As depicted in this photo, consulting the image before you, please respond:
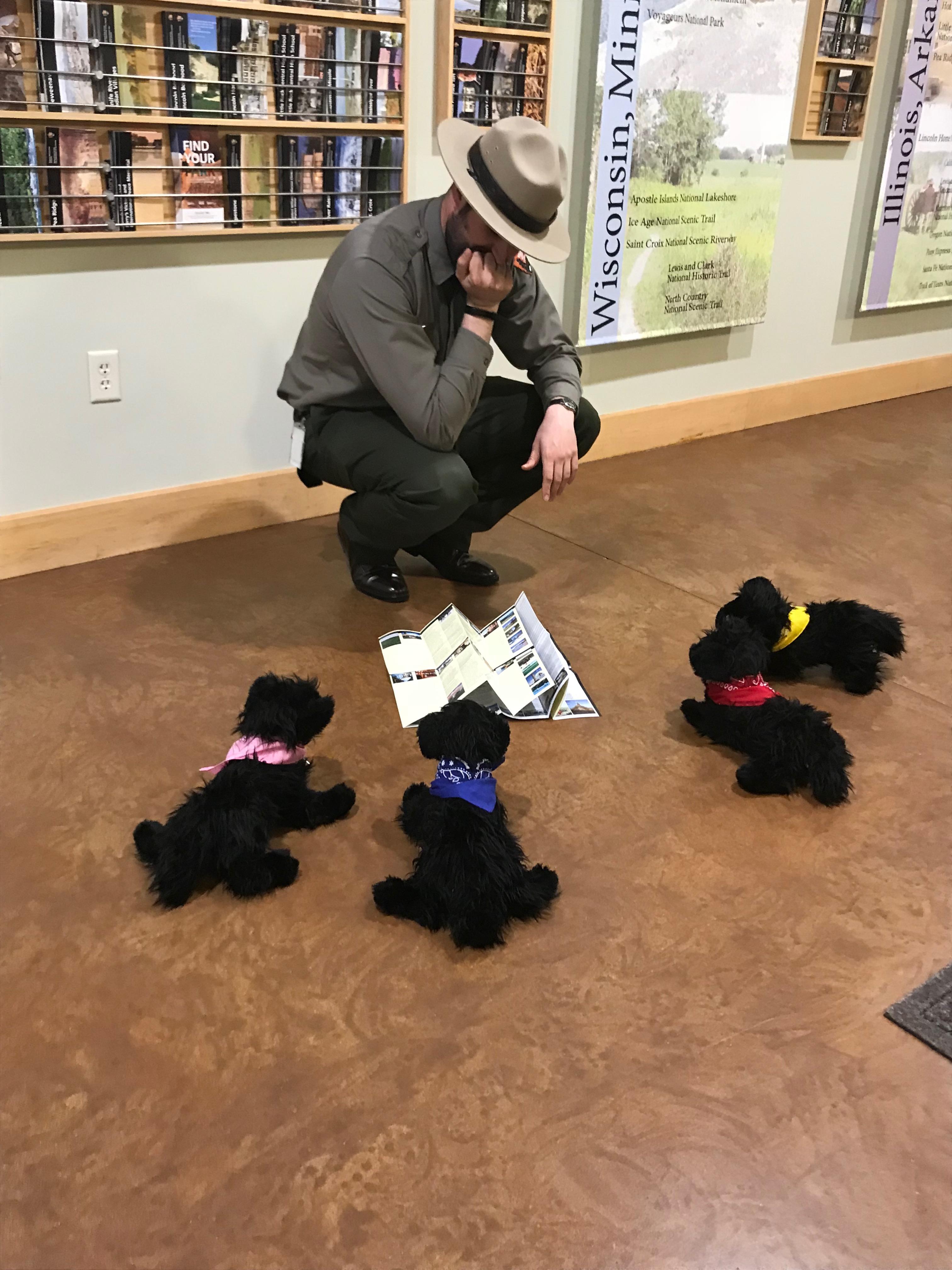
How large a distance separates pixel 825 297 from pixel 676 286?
0.89 m

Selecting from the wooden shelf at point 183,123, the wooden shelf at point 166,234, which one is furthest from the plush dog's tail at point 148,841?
the wooden shelf at point 183,123

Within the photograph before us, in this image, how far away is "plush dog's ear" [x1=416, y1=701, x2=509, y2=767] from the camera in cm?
151

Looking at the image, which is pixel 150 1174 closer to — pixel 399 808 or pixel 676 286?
pixel 399 808

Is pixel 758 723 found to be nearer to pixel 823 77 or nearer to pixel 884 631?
pixel 884 631

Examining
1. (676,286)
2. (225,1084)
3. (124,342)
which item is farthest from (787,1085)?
(676,286)

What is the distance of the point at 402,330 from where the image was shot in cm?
210

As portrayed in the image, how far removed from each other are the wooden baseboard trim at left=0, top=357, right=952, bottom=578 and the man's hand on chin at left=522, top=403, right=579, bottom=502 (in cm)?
82

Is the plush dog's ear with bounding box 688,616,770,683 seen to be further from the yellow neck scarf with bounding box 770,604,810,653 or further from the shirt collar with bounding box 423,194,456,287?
the shirt collar with bounding box 423,194,456,287

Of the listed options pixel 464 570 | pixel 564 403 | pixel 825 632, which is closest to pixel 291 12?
pixel 564 403

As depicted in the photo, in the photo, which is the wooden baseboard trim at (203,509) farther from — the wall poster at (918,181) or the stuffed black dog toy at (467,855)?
the stuffed black dog toy at (467,855)

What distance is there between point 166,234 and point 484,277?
0.84m

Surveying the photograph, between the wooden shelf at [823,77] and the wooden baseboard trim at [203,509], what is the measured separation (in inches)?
36.4

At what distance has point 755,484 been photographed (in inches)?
133

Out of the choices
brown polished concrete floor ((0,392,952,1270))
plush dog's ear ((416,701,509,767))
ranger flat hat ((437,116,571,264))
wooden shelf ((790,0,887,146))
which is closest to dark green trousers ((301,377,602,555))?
brown polished concrete floor ((0,392,952,1270))
